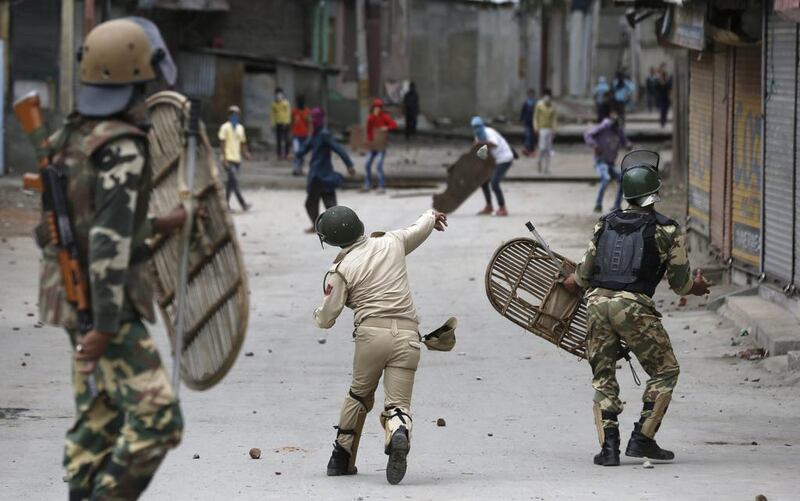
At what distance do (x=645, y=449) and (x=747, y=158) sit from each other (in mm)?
6995

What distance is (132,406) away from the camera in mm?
5613

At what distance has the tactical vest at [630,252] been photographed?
327 inches

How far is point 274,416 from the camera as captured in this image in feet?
33.5

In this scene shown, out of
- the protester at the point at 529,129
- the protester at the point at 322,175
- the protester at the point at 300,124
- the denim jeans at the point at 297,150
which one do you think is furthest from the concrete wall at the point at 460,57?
the protester at the point at 322,175

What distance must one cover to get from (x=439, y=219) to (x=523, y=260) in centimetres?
89

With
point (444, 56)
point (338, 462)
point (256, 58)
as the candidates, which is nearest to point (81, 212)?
point (338, 462)

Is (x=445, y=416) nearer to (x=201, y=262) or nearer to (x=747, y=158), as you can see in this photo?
(x=201, y=262)

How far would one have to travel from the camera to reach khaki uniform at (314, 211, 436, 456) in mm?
7969

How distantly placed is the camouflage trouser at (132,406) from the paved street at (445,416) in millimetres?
1803

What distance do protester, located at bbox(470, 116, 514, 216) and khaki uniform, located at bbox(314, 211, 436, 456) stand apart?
592 inches

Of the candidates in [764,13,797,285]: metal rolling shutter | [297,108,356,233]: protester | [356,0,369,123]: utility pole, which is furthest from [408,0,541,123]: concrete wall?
[764,13,797,285]: metal rolling shutter

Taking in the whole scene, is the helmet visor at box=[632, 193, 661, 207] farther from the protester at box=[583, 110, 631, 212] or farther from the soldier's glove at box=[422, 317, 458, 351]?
the protester at box=[583, 110, 631, 212]

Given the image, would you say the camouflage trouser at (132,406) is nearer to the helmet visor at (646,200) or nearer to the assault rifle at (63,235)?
the assault rifle at (63,235)

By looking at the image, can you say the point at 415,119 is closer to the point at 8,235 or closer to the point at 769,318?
the point at 8,235
